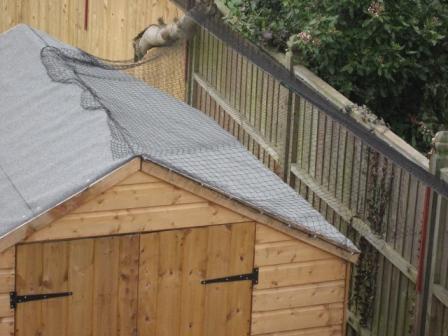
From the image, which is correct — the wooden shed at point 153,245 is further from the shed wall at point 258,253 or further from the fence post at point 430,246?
the fence post at point 430,246

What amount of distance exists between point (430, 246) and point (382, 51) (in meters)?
2.49

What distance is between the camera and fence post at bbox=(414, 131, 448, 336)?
746cm

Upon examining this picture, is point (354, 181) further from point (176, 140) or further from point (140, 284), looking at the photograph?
point (140, 284)

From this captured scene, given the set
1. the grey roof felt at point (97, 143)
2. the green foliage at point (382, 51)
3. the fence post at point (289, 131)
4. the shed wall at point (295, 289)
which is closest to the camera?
the grey roof felt at point (97, 143)

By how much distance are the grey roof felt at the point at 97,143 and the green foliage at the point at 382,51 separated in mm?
1188

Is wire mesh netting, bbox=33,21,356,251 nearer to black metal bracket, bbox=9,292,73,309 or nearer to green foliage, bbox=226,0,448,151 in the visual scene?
black metal bracket, bbox=9,292,73,309

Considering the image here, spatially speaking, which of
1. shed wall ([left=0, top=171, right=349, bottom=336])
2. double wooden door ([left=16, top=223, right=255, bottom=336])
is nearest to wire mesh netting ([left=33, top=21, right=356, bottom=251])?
shed wall ([left=0, top=171, right=349, bottom=336])

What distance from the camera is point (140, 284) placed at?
7.27 metres

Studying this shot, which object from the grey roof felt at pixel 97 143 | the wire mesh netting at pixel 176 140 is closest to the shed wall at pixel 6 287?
the grey roof felt at pixel 97 143

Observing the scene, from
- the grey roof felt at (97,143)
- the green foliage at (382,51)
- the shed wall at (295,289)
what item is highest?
the green foliage at (382,51)

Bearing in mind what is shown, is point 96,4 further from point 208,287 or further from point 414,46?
point 208,287

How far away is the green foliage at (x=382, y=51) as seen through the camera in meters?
9.49

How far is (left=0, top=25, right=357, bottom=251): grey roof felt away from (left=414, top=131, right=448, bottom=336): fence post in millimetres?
569

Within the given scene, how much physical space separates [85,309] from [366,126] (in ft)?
8.89
